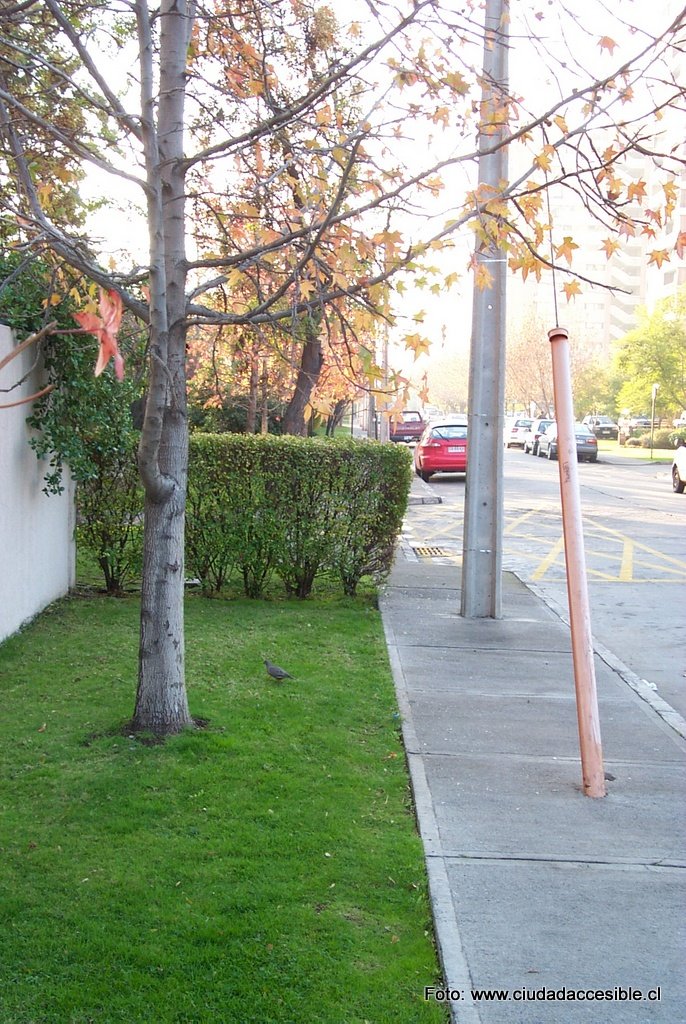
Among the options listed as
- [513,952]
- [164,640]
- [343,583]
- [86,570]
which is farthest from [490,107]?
[86,570]

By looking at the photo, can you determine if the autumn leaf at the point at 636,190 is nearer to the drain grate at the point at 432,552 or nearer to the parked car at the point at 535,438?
the drain grate at the point at 432,552

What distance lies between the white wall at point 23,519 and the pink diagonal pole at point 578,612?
422 cm

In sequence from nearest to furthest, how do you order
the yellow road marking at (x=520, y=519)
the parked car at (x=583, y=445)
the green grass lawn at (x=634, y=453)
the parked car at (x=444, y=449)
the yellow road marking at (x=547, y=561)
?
the yellow road marking at (x=547, y=561) < the yellow road marking at (x=520, y=519) < the parked car at (x=444, y=449) < the parked car at (x=583, y=445) < the green grass lawn at (x=634, y=453)

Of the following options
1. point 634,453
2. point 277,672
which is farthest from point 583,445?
point 277,672

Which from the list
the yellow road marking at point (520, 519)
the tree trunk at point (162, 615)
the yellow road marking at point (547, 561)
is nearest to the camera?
the tree trunk at point (162, 615)

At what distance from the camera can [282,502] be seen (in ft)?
33.0

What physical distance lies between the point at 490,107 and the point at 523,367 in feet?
234

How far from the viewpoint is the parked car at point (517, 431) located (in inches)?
2288

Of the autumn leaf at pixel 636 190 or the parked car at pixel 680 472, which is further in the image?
the parked car at pixel 680 472

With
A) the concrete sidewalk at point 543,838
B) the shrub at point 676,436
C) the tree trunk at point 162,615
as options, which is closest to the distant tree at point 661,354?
the shrub at point 676,436

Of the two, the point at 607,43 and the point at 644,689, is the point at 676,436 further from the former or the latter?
the point at 607,43

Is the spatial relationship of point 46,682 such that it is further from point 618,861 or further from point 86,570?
point 86,570

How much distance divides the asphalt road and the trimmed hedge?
2.60m

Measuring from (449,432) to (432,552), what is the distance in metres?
15.5
